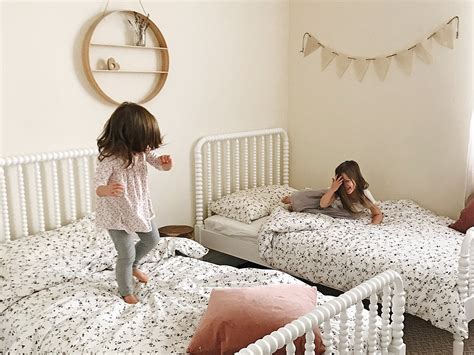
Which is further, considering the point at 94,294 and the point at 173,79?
the point at 173,79

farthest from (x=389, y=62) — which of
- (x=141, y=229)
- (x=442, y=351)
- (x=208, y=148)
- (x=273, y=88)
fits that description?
(x=141, y=229)

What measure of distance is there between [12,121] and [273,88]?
1986 millimetres

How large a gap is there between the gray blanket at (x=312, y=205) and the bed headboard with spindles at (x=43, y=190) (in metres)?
1.21

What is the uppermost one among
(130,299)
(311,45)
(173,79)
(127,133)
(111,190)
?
(311,45)

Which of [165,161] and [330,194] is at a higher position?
[165,161]

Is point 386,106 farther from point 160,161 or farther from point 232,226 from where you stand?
point 160,161

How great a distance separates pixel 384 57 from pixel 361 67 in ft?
0.57

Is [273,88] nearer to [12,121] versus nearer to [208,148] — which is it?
[208,148]

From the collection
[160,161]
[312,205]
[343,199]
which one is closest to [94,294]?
[160,161]

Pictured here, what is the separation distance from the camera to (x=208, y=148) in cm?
364

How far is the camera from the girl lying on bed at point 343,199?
3279 mm

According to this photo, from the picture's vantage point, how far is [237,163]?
3807 mm

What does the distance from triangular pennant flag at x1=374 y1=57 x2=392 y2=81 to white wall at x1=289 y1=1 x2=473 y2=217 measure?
3cm

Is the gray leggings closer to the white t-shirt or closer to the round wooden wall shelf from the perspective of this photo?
the round wooden wall shelf
